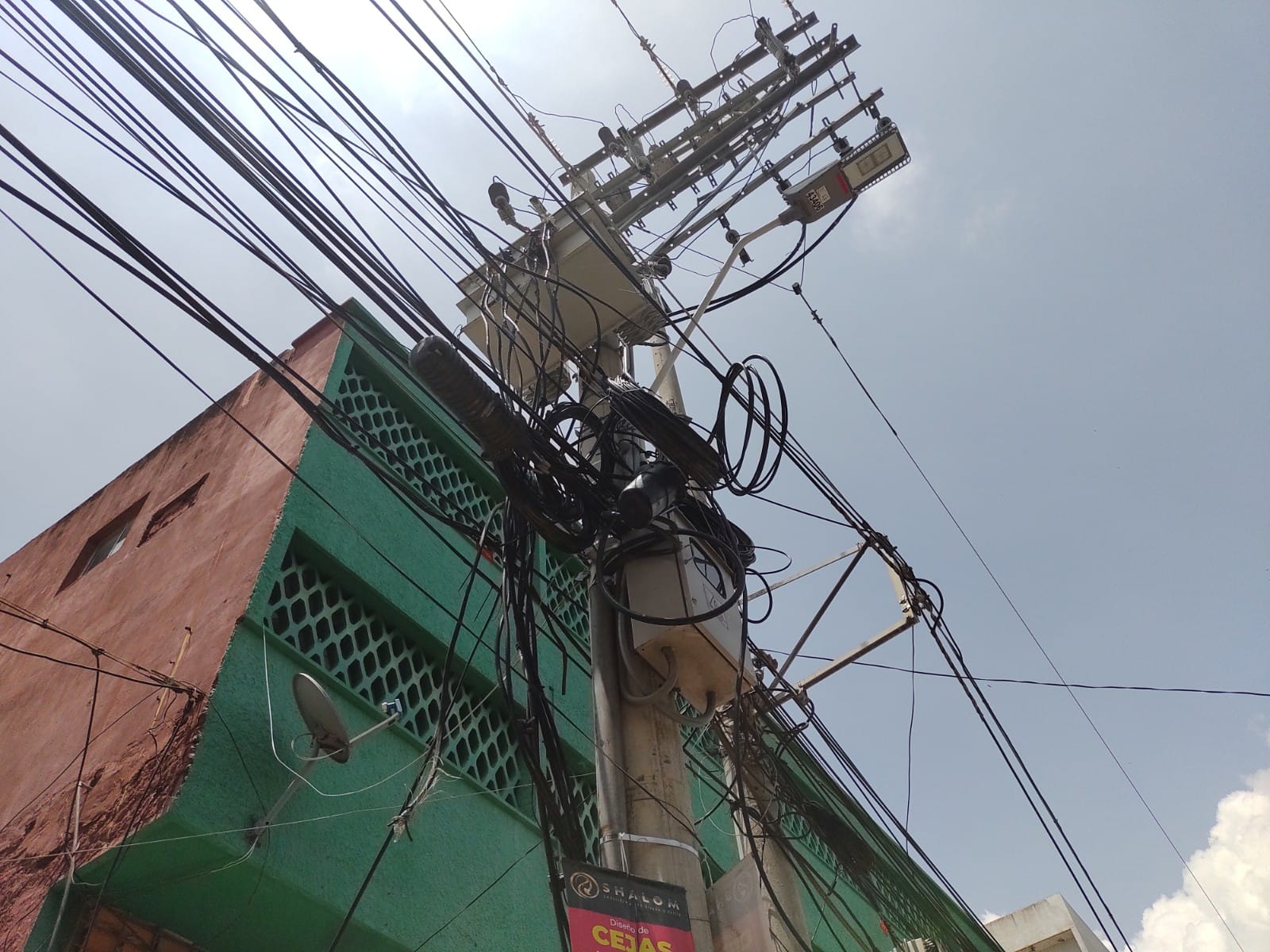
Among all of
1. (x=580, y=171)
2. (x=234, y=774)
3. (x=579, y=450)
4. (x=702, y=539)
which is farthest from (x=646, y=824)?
(x=580, y=171)

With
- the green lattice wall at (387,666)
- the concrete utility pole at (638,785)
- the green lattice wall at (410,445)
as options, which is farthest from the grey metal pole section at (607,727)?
the green lattice wall at (410,445)

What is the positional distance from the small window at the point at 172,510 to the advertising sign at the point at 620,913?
4176 mm

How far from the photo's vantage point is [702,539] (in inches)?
146

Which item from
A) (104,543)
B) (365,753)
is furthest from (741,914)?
(104,543)

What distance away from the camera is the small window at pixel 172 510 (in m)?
5.76

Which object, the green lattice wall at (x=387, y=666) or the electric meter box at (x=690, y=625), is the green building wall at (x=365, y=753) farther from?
the electric meter box at (x=690, y=625)

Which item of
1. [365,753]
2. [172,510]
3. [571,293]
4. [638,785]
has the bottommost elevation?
[638,785]

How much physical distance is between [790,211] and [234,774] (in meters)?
4.30

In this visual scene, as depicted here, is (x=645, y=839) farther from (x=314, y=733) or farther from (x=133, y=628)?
(x=133, y=628)

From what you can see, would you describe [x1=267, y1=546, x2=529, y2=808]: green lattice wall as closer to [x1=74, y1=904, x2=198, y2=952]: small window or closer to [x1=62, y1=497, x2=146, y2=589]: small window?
[x1=74, y1=904, x2=198, y2=952]: small window

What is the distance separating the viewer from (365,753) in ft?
14.8

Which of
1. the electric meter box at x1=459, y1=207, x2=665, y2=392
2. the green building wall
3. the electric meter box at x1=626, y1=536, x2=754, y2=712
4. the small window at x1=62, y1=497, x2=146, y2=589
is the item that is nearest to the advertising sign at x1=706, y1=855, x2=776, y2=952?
the electric meter box at x1=626, y1=536, x2=754, y2=712

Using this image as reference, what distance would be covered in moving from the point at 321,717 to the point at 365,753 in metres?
0.72

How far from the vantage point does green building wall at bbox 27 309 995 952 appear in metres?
3.70
